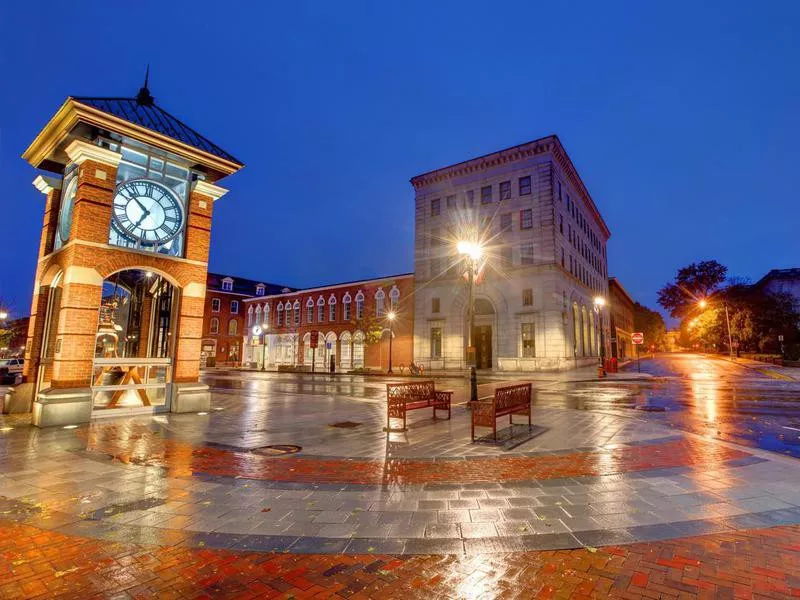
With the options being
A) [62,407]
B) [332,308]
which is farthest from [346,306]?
[62,407]

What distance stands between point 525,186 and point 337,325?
82.5 feet

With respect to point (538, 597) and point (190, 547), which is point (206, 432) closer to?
point (190, 547)

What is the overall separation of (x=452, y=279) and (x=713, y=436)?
30.2 metres

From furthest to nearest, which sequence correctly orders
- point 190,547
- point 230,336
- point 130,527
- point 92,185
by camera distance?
point 230,336 < point 92,185 < point 130,527 < point 190,547

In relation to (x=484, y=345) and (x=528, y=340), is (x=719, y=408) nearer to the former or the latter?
(x=528, y=340)

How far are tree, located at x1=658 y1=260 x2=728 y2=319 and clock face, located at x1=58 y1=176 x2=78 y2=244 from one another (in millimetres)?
79824

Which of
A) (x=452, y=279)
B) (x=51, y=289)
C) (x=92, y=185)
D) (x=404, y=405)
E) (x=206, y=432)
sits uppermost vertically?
(x=452, y=279)

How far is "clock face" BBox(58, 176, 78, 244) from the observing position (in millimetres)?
11383

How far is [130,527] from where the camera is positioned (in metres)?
4.20

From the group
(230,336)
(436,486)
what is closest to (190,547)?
(436,486)

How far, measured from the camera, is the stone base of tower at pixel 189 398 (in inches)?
467

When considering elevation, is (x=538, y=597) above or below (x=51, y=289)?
below

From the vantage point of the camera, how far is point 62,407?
9828mm

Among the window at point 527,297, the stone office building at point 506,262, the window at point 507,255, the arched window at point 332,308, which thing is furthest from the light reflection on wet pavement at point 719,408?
the arched window at point 332,308
